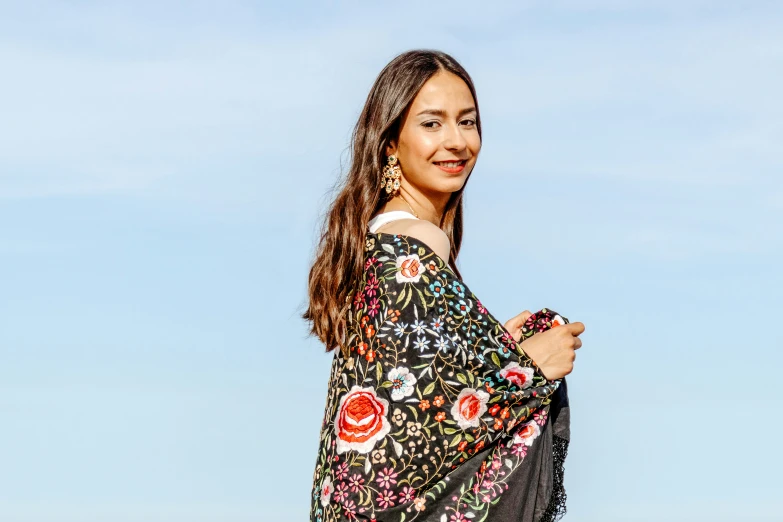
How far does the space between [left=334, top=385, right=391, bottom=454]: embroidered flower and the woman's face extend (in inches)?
36.1

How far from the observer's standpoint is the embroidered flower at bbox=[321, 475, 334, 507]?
3.84 meters

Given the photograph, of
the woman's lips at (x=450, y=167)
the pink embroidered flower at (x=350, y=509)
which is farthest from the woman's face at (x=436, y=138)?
the pink embroidered flower at (x=350, y=509)

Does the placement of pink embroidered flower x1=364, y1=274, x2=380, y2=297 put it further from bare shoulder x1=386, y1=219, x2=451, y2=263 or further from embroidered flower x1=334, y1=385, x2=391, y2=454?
embroidered flower x1=334, y1=385, x2=391, y2=454

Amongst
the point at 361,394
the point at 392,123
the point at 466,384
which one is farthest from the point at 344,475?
the point at 392,123

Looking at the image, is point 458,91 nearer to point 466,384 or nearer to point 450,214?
point 450,214

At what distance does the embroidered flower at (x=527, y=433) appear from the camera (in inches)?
150

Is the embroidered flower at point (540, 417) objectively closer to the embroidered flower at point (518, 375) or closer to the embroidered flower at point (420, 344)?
the embroidered flower at point (518, 375)

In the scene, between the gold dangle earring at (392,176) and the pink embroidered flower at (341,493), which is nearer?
the pink embroidered flower at (341,493)

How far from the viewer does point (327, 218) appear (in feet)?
14.0

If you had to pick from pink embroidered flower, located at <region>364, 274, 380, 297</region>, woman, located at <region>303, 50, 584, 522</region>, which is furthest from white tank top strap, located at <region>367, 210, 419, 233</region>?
pink embroidered flower, located at <region>364, 274, 380, 297</region>

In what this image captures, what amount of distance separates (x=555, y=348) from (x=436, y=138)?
925 millimetres

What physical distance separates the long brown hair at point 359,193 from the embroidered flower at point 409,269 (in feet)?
0.62

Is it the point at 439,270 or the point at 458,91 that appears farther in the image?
the point at 458,91

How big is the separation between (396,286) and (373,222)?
0.42 m
